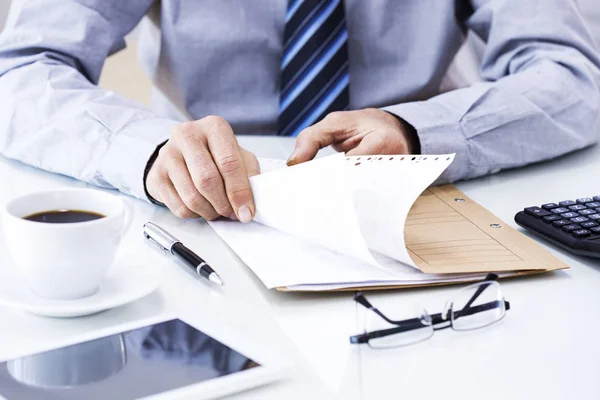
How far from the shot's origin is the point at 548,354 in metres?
0.56

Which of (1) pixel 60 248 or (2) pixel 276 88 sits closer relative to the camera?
(1) pixel 60 248

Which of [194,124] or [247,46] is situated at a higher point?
[247,46]

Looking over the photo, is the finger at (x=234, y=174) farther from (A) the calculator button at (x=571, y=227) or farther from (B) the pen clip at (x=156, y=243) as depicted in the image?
(A) the calculator button at (x=571, y=227)

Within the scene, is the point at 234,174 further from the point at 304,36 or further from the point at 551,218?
the point at 304,36

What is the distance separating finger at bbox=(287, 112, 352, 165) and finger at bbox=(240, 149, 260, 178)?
1.7 inches

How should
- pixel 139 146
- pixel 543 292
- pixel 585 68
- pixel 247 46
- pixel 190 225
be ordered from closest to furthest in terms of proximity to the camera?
1. pixel 543 292
2. pixel 190 225
3. pixel 139 146
4. pixel 585 68
5. pixel 247 46

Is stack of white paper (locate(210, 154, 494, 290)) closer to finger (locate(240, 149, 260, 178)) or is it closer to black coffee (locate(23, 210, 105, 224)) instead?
finger (locate(240, 149, 260, 178))

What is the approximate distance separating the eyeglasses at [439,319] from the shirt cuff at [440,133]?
0.35m

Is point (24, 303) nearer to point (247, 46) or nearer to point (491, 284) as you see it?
point (491, 284)

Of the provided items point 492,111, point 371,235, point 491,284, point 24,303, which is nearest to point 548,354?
point 491,284

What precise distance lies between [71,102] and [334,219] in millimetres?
485

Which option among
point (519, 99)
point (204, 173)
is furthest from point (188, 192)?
point (519, 99)

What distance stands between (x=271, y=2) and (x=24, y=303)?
779 mm

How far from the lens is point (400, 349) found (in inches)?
22.4
